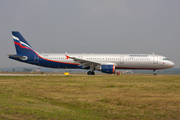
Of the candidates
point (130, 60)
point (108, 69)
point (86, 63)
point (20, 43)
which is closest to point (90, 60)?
point (86, 63)

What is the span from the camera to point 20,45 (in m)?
39.2

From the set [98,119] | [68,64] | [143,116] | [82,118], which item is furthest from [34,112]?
[68,64]

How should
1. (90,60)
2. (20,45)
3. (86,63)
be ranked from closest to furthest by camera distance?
(86,63), (90,60), (20,45)

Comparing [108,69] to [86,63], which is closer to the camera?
[108,69]

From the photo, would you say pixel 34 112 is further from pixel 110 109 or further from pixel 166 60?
pixel 166 60

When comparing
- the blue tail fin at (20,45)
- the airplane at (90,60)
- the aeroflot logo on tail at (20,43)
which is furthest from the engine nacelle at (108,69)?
the aeroflot logo on tail at (20,43)

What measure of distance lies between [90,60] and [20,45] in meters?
12.7

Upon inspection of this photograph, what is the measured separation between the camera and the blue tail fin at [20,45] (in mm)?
39156

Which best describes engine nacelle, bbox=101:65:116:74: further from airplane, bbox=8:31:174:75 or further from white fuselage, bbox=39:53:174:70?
white fuselage, bbox=39:53:174:70

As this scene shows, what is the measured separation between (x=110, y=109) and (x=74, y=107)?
1.84 m

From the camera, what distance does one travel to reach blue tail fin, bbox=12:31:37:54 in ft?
128

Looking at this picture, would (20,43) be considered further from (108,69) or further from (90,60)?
(108,69)

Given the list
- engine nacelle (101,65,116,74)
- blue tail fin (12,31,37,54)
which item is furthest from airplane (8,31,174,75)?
engine nacelle (101,65,116,74)

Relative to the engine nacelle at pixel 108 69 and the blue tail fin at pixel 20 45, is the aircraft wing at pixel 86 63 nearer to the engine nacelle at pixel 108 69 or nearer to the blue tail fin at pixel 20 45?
the engine nacelle at pixel 108 69
